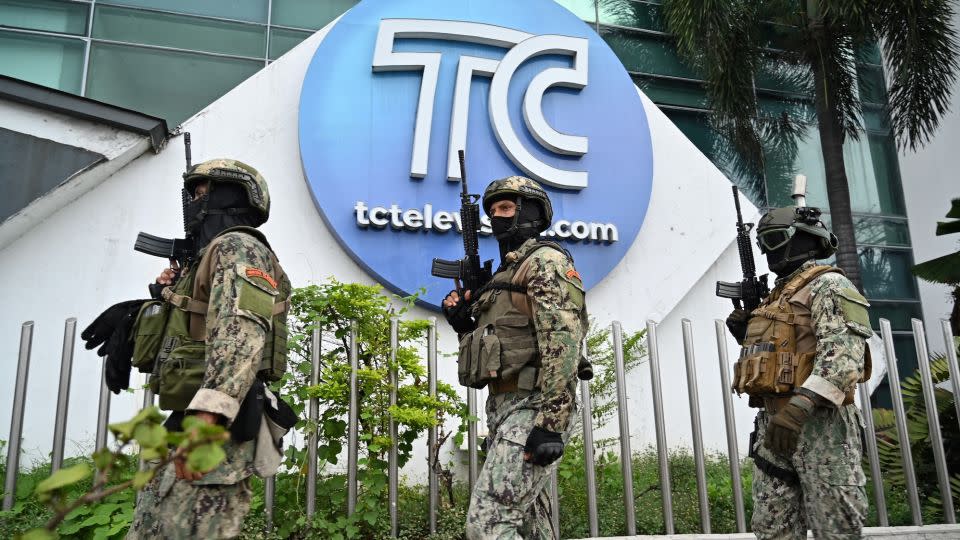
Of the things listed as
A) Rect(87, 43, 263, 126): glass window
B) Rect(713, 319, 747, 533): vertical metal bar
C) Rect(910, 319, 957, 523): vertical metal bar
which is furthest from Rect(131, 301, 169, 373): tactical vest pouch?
Rect(87, 43, 263, 126): glass window

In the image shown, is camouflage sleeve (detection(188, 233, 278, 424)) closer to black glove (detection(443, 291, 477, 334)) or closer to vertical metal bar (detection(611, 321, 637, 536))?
black glove (detection(443, 291, 477, 334))

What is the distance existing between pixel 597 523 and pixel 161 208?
4317 mm

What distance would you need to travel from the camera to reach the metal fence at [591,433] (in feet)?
13.1

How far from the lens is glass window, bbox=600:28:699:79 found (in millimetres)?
9945

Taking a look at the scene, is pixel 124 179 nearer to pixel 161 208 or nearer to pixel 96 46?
pixel 161 208

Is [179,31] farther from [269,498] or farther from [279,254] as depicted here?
[269,498]

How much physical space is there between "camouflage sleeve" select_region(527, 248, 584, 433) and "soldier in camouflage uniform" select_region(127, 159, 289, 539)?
1.01 metres

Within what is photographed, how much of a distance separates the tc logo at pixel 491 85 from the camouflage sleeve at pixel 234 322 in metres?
4.18

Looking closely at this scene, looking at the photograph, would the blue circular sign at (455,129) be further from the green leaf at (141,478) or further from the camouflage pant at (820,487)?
the green leaf at (141,478)

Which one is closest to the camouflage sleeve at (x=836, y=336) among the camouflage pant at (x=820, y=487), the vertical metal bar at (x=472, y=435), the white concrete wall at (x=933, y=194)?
the camouflage pant at (x=820, y=487)

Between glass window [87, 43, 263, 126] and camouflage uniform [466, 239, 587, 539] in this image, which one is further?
glass window [87, 43, 263, 126]

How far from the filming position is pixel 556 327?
285 cm

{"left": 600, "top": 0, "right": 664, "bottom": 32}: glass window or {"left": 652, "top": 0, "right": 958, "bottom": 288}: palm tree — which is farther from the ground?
{"left": 600, "top": 0, "right": 664, "bottom": 32}: glass window

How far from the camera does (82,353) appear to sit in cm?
566
